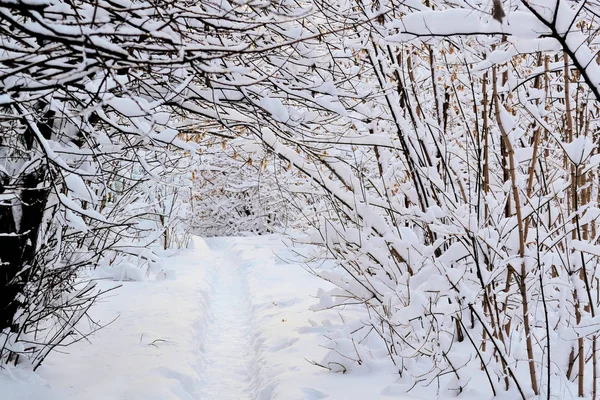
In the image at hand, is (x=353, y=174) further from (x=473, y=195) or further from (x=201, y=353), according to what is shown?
(x=201, y=353)

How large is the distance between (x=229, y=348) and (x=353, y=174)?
3.22 meters

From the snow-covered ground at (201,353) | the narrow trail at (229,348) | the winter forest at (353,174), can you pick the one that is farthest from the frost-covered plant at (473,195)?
the narrow trail at (229,348)

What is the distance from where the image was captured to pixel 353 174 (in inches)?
165

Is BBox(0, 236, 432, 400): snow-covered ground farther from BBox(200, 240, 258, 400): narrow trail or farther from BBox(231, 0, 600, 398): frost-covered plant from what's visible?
BBox(231, 0, 600, 398): frost-covered plant

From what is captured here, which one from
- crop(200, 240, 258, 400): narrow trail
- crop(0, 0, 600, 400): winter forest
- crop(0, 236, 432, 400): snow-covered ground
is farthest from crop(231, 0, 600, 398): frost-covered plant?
crop(200, 240, 258, 400): narrow trail

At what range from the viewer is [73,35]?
69.8 inches

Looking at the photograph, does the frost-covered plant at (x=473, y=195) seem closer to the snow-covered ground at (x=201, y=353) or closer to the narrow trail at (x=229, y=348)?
the snow-covered ground at (x=201, y=353)

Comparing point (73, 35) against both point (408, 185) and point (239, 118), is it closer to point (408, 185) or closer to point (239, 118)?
point (239, 118)

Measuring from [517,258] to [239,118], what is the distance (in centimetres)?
212

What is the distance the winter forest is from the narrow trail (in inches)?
2.2

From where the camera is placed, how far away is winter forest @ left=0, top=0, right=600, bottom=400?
7.43ft

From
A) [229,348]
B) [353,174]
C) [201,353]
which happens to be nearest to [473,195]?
[353,174]

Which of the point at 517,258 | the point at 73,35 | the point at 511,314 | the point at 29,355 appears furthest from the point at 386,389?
the point at 73,35

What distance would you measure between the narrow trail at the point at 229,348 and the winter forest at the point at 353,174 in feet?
0.18
